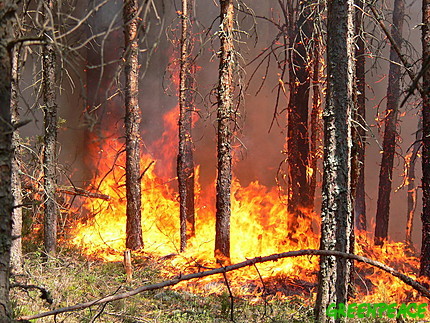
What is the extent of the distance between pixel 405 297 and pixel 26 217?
9.22 meters

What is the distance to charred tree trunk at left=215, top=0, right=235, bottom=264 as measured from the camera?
11.2 metres

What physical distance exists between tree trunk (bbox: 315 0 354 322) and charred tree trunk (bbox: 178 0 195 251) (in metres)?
6.97

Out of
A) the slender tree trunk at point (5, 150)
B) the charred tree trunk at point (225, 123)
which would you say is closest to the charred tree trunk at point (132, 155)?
the charred tree trunk at point (225, 123)

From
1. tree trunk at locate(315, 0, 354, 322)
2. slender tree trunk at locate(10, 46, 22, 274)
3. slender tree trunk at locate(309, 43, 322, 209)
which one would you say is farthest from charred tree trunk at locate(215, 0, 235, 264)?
slender tree trunk at locate(10, 46, 22, 274)

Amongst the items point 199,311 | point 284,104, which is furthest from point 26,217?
point 284,104

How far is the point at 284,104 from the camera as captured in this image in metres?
20.7

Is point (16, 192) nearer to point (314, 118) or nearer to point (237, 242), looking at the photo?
point (237, 242)

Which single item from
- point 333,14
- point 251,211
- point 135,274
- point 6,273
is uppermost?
point 333,14

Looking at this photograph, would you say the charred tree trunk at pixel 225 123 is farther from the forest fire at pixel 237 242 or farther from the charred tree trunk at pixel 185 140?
the charred tree trunk at pixel 185 140

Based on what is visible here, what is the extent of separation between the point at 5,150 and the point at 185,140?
12.4 m

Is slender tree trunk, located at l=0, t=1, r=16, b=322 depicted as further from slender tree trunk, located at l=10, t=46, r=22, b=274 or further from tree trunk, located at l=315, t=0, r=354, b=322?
slender tree trunk, located at l=10, t=46, r=22, b=274

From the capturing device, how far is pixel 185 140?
1523 centimetres

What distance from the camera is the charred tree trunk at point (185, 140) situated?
13672mm

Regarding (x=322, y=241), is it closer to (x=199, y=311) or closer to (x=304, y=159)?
(x=199, y=311)
